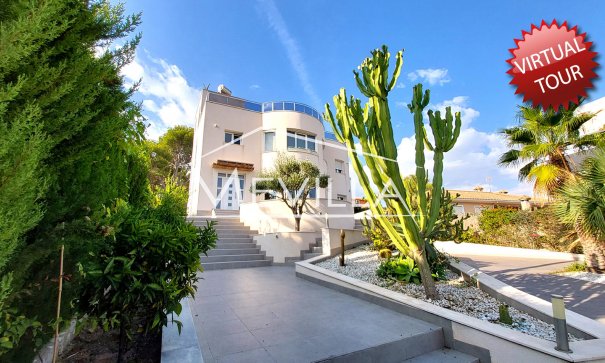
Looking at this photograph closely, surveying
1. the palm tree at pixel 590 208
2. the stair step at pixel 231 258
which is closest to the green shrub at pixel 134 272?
the stair step at pixel 231 258

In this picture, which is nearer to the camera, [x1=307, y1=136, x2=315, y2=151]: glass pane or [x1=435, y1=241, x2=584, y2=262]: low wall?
[x1=435, y1=241, x2=584, y2=262]: low wall

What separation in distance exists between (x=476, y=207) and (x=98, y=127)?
33.1 metres

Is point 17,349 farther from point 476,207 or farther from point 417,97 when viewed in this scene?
point 476,207

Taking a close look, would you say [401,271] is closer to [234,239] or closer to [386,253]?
[386,253]

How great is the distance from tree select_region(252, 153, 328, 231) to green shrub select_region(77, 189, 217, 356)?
10277 millimetres

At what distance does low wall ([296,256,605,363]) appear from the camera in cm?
301

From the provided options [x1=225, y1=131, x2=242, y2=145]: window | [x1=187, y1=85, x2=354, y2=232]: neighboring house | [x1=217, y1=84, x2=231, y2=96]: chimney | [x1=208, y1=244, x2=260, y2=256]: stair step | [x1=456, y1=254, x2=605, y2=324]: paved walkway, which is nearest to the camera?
[x1=456, y1=254, x2=605, y2=324]: paved walkway

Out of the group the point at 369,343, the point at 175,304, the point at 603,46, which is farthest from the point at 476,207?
the point at 175,304

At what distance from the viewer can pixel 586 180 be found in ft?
26.7

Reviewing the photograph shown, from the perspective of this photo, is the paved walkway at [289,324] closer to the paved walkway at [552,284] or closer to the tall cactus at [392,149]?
the tall cactus at [392,149]

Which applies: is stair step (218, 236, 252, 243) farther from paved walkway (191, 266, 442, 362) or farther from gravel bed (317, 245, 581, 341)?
gravel bed (317, 245, 581, 341)

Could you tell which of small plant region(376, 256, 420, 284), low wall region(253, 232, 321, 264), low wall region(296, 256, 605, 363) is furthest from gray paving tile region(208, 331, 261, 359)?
low wall region(253, 232, 321, 264)

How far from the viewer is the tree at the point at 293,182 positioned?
43.5 feet

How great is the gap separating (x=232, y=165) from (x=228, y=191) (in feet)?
6.46
